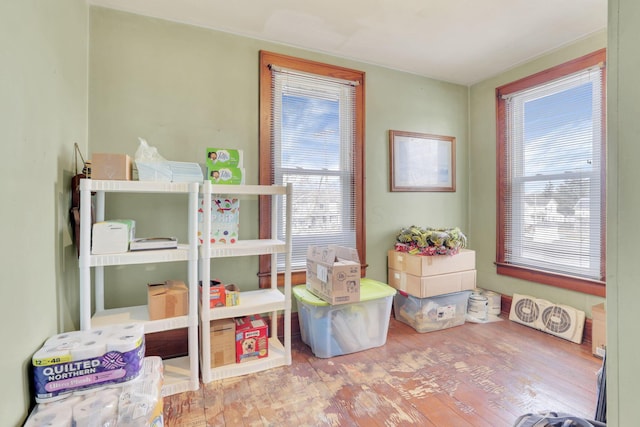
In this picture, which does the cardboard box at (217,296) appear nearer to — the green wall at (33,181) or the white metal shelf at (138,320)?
the white metal shelf at (138,320)

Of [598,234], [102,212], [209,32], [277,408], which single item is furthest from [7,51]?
[598,234]

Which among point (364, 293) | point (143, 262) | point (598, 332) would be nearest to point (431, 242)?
point (364, 293)

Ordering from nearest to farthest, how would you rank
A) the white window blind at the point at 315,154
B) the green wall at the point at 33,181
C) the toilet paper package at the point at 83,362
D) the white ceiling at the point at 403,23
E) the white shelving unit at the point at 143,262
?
the green wall at the point at 33,181, the toilet paper package at the point at 83,362, the white shelving unit at the point at 143,262, the white ceiling at the point at 403,23, the white window blind at the point at 315,154

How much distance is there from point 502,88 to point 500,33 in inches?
32.0

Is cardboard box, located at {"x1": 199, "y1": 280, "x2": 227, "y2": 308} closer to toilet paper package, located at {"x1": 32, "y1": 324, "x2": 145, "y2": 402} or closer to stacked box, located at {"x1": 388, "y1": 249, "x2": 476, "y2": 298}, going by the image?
toilet paper package, located at {"x1": 32, "y1": 324, "x2": 145, "y2": 402}

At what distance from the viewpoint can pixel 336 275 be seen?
2.13m

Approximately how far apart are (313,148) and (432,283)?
155 centimetres

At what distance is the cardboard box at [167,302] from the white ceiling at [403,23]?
1.87 meters

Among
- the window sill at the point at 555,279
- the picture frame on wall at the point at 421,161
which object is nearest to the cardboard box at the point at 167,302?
the picture frame on wall at the point at 421,161

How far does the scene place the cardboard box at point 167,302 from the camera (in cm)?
176

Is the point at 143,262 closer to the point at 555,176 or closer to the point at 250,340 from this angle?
the point at 250,340

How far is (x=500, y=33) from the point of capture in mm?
2438

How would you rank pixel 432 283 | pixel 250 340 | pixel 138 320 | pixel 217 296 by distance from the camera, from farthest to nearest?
pixel 432 283, pixel 250 340, pixel 217 296, pixel 138 320

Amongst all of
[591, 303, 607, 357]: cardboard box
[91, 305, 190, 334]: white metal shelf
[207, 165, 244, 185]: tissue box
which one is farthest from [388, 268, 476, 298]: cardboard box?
[91, 305, 190, 334]: white metal shelf
